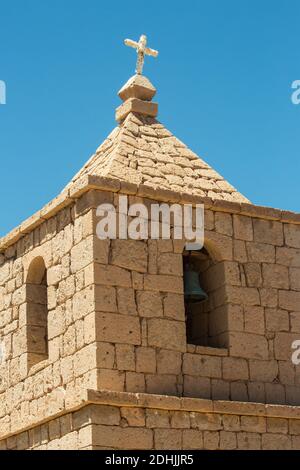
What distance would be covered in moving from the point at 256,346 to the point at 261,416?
868 mm

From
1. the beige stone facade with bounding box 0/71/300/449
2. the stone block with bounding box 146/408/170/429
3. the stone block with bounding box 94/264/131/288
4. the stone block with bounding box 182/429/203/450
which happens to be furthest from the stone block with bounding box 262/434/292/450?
the stone block with bounding box 94/264/131/288

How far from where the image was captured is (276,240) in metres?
13.4

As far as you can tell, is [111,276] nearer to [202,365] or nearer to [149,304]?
[149,304]

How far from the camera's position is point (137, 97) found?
1420 cm

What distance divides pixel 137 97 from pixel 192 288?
2.77 meters

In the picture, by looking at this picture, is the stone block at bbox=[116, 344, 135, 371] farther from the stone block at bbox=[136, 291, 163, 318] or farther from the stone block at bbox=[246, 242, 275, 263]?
the stone block at bbox=[246, 242, 275, 263]

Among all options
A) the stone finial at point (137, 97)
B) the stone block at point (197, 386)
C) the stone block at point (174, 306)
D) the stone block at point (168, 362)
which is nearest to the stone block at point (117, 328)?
the stone block at point (168, 362)

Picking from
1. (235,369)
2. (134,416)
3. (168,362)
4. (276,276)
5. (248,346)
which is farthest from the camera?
(276,276)

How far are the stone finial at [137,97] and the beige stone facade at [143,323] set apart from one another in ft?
1.16

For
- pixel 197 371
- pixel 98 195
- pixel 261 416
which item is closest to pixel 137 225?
pixel 98 195

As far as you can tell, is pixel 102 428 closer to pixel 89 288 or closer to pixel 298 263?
pixel 89 288

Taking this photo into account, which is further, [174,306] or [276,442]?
[174,306]

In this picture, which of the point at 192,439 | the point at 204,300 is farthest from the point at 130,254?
the point at 192,439
